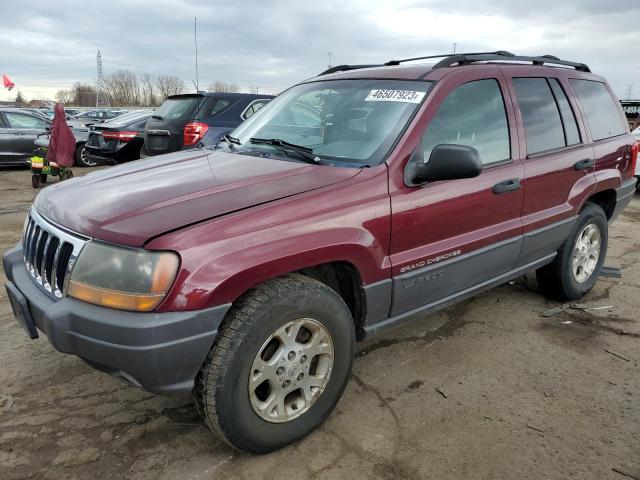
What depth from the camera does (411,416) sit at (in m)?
2.71

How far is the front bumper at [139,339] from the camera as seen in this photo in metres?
1.97

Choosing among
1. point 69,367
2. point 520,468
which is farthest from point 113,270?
point 520,468

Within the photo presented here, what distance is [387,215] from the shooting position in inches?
102

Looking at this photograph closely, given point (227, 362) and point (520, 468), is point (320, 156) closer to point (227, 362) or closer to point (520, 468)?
point (227, 362)

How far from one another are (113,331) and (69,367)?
4.75ft

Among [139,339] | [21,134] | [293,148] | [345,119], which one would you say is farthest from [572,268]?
[21,134]

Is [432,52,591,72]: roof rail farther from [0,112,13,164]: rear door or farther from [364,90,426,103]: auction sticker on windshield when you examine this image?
[0,112,13,164]: rear door

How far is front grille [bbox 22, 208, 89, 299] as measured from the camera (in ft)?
7.20

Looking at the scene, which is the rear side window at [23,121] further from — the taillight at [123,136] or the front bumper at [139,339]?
the front bumper at [139,339]

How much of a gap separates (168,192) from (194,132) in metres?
5.79

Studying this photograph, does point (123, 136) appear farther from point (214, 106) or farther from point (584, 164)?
point (584, 164)

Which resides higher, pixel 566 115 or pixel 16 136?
pixel 566 115

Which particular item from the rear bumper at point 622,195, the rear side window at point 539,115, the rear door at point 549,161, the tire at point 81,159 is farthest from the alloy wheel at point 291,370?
the tire at point 81,159

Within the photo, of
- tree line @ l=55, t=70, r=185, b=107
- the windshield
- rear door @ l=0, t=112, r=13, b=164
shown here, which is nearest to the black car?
rear door @ l=0, t=112, r=13, b=164
